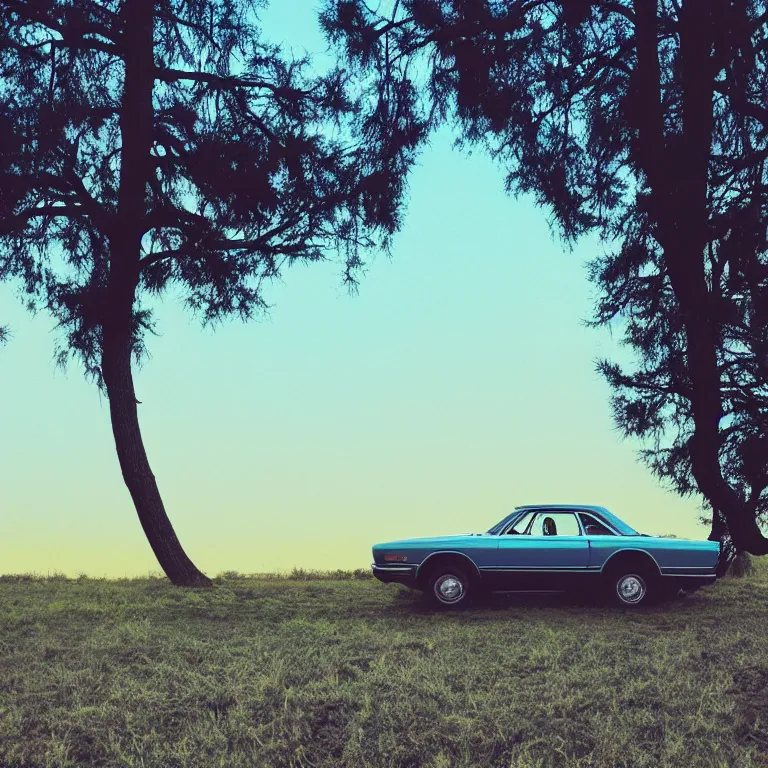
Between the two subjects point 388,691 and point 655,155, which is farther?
point 655,155

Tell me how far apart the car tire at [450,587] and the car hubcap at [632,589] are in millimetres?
2213

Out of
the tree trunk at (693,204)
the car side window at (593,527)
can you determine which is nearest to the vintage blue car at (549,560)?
the car side window at (593,527)

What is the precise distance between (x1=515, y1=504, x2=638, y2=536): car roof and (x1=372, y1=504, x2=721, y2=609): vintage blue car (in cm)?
1

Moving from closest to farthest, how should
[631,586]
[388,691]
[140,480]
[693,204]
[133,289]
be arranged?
[388,691] → [631,586] → [693,204] → [140,480] → [133,289]

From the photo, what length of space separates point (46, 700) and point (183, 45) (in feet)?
45.6

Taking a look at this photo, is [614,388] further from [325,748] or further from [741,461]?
[325,748]

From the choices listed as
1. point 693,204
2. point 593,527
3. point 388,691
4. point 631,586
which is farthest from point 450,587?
point 693,204

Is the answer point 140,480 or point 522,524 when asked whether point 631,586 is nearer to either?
point 522,524

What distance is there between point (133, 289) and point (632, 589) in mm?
10289

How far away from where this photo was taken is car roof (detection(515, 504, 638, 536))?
13.1 metres

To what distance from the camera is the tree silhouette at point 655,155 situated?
13.5 metres

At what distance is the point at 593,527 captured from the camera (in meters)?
13.1

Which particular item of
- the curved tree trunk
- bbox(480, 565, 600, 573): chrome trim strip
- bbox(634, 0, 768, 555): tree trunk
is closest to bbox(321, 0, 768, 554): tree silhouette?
bbox(634, 0, 768, 555): tree trunk

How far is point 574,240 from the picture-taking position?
50.3ft
